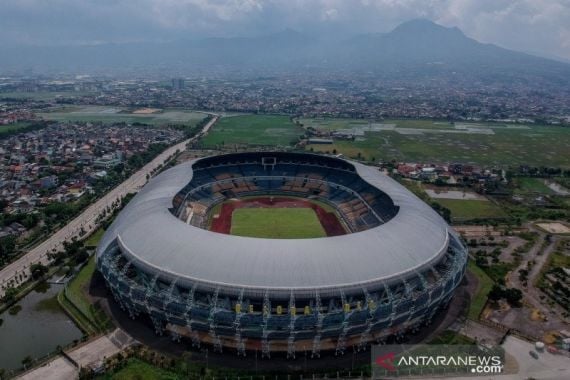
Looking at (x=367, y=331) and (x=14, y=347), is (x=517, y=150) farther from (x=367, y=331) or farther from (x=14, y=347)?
(x=14, y=347)

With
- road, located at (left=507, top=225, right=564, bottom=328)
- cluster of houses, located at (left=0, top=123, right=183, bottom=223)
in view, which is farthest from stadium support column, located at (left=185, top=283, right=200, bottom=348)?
cluster of houses, located at (left=0, top=123, right=183, bottom=223)

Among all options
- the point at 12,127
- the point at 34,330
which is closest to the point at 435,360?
the point at 34,330

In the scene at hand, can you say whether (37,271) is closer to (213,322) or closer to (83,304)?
(83,304)

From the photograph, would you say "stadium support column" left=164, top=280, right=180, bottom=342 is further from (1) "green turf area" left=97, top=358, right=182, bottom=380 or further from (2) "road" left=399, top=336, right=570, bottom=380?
(2) "road" left=399, top=336, right=570, bottom=380

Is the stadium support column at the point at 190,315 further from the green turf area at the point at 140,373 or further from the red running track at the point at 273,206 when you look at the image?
the red running track at the point at 273,206

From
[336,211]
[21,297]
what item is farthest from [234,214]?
[21,297]

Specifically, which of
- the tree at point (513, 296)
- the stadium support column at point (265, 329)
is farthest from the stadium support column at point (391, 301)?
the tree at point (513, 296)
